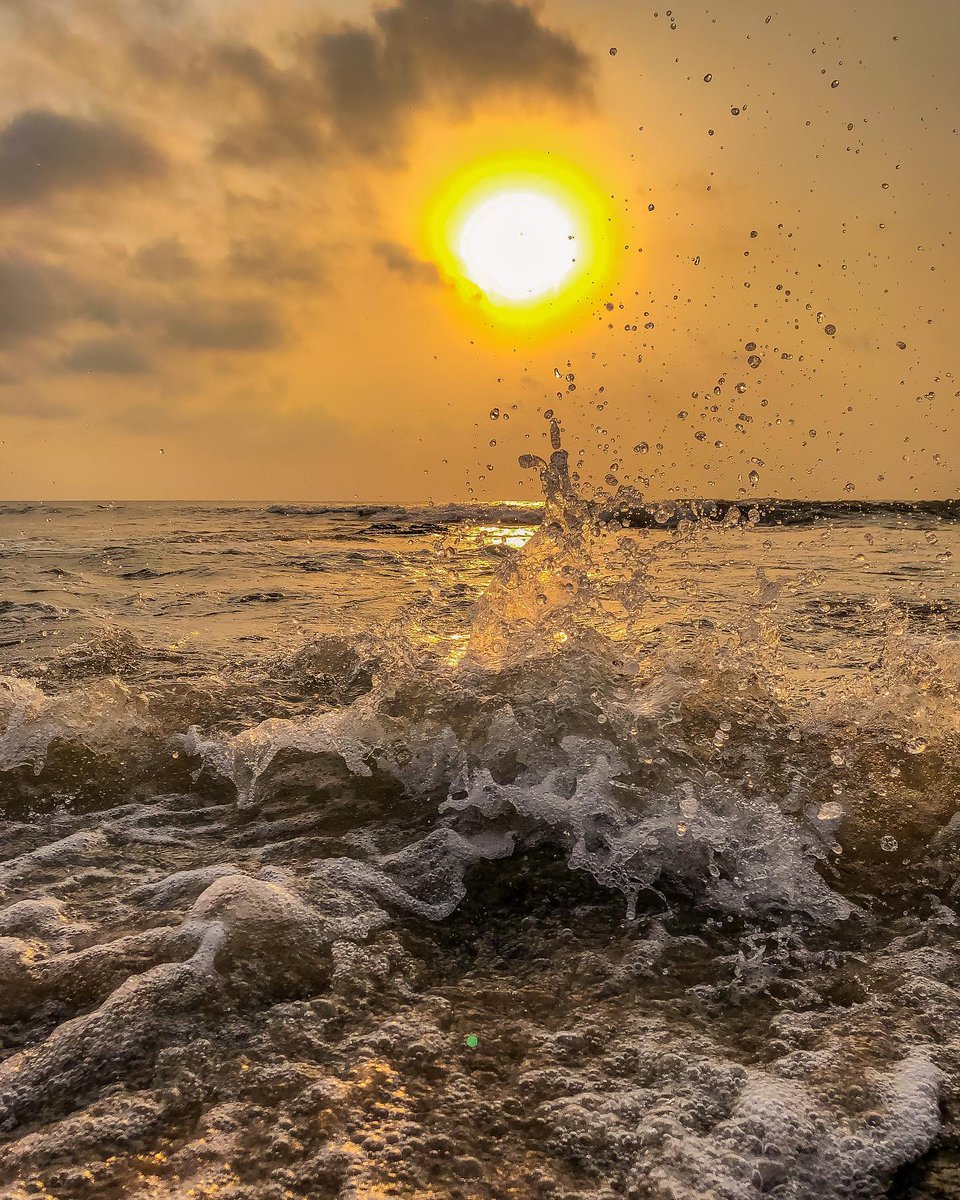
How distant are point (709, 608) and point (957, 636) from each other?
193 cm

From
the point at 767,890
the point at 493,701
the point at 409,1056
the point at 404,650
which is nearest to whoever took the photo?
the point at 409,1056

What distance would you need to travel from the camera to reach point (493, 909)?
268 cm

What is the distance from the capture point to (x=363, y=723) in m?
4.14

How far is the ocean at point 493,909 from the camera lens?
168cm

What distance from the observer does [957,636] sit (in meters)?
5.58

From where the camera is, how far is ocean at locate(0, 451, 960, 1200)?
1.68 meters

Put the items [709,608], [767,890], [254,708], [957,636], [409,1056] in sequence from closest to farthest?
[409,1056] < [767,890] < [254,708] < [957,636] < [709,608]

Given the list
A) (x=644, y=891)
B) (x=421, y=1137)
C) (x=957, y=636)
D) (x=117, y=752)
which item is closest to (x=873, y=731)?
(x=644, y=891)

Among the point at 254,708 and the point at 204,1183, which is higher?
the point at 254,708

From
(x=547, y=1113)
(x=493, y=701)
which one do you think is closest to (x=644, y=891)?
(x=547, y=1113)

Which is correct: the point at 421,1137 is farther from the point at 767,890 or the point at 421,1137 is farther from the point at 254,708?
the point at 254,708

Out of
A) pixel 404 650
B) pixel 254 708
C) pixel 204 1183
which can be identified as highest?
pixel 404 650

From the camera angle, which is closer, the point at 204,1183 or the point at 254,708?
the point at 204,1183

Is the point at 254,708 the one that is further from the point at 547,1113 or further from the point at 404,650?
the point at 547,1113
